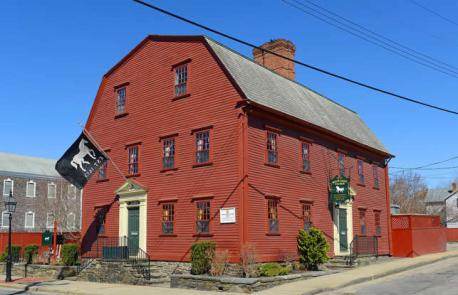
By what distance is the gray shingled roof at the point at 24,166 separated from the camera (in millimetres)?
56456

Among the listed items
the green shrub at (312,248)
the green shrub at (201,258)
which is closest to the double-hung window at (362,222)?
the green shrub at (312,248)

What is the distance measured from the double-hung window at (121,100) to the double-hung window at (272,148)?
813cm

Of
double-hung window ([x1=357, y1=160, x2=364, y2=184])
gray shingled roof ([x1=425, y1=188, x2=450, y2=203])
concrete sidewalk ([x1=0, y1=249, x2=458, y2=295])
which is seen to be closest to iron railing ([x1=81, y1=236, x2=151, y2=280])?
concrete sidewalk ([x1=0, y1=249, x2=458, y2=295])

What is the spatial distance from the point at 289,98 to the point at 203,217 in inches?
298

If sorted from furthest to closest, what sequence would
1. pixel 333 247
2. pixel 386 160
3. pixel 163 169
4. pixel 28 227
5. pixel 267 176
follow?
pixel 28 227
pixel 386 160
pixel 333 247
pixel 163 169
pixel 267 176

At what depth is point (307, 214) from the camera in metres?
23.3

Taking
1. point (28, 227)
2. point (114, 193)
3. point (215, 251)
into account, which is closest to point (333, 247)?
point (215, 251)

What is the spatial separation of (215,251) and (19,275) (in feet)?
38.5

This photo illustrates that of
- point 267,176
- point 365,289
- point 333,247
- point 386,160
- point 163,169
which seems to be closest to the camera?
point 365,289

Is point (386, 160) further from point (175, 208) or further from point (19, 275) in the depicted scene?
point (19, 275)

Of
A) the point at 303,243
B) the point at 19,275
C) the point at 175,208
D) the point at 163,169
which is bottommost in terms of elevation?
the point at 19,275

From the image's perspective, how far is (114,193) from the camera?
82.7 feet

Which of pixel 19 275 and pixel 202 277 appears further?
pixel 19 275

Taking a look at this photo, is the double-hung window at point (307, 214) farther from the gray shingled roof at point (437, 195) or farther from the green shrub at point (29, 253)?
the gray shingled roof at point (437, 195)
